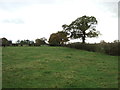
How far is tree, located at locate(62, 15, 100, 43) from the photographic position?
50062 mm

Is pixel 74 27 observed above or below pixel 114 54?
above

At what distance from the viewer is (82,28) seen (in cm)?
4981

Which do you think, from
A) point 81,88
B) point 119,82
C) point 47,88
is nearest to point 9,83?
point 47,88

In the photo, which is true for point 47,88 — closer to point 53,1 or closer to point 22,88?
point 22,88

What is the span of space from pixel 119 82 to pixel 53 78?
13.3 feet

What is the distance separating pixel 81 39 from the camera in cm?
5359

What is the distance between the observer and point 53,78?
413 inches

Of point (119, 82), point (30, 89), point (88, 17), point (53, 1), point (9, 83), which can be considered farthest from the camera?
point (88, 17)

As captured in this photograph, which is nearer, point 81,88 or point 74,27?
point 81,88

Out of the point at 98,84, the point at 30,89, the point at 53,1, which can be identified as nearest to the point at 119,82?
the point at 98,84

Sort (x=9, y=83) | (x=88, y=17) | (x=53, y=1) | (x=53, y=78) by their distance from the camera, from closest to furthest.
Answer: (x=9, y=83)
(x=53, y=78)
(x=53, y=1)
(x=88, y=17)

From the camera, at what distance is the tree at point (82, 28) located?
164 ft

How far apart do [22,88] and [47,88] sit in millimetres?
1256

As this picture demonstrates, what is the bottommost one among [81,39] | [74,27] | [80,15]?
[81,39]
